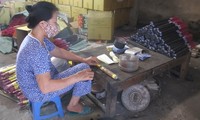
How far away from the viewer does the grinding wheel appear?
81.7 inches

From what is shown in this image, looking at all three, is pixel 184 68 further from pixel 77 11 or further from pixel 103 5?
pixel 77 11

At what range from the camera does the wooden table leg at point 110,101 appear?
5.89ft

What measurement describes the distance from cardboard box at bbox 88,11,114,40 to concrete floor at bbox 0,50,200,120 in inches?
66.8

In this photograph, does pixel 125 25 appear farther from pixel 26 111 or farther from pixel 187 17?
pixel 26 111

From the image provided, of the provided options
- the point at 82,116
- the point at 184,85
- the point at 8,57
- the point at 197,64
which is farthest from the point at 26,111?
the point at 197,64

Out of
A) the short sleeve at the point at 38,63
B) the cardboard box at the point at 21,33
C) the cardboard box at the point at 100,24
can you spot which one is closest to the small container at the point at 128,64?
the short sleeve at the point at 38,63

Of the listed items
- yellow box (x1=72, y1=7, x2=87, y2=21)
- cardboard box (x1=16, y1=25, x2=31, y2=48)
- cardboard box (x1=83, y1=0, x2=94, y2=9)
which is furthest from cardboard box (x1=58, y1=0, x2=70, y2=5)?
cardboard box (x1=16, y1=25, x2=31, y2=48)

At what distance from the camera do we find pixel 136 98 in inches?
81.9

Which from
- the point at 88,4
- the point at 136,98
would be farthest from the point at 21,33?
the point at 136,98

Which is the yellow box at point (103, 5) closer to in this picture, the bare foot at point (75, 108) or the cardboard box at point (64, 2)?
the cardboard box at point (64, 2)

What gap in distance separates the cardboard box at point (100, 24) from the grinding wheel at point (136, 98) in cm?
204

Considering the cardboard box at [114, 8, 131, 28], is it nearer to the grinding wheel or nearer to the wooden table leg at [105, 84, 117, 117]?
the grinding wheel

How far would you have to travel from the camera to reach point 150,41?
2.43 m

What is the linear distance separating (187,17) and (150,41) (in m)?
2.30
